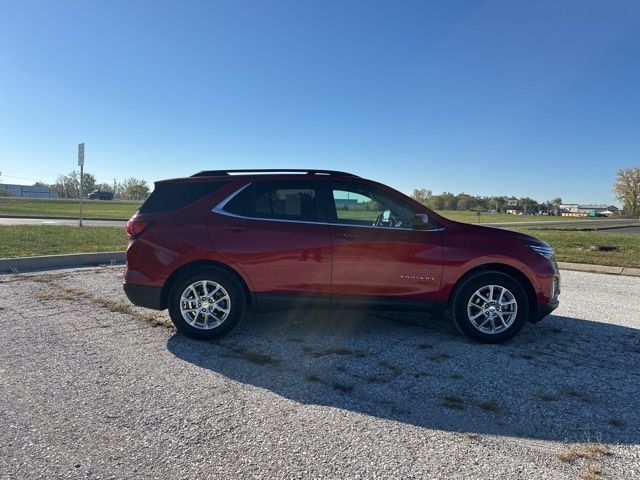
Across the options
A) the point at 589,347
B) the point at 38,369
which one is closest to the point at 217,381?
the point at 38,369

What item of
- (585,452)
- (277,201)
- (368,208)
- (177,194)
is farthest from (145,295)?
(585,452)

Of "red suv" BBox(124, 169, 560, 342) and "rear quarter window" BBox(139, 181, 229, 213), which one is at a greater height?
"rear quarter window" BBox(139, 181, 229, 213)

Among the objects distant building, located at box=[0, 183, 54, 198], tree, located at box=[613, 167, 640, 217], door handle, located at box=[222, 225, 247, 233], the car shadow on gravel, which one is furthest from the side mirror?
distant building, located at box=[0, 183, 54, 198]

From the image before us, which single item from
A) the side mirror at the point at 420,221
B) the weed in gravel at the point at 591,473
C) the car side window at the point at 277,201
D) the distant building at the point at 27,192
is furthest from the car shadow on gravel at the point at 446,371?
the distant building at the point at 27,192

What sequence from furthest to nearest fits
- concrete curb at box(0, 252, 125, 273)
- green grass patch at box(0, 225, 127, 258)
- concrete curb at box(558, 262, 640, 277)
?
green grass patch at box(0, 225, 127, 258) < concrete curb at box(558, 262, 640, 277) < concrete curb at box(0, 252, 125, 273)

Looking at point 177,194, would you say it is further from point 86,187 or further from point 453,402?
point 86,187

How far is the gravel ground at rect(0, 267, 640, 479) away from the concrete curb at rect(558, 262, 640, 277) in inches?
216

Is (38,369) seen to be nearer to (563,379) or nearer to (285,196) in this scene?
(285,196)

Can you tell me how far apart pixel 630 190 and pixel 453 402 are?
11975cm

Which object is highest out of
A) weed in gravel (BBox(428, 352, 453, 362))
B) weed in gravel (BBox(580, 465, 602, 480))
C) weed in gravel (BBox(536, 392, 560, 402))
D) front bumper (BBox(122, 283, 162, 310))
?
front bumper (BBox(122, 283, 162, 310))

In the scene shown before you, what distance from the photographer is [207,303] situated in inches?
179

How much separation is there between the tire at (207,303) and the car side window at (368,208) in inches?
53.6

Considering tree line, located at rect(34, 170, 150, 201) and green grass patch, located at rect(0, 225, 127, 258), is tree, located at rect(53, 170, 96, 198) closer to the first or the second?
tree line, located at rect(34, 170, 150, 201)

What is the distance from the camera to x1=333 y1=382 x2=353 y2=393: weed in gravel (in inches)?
134
